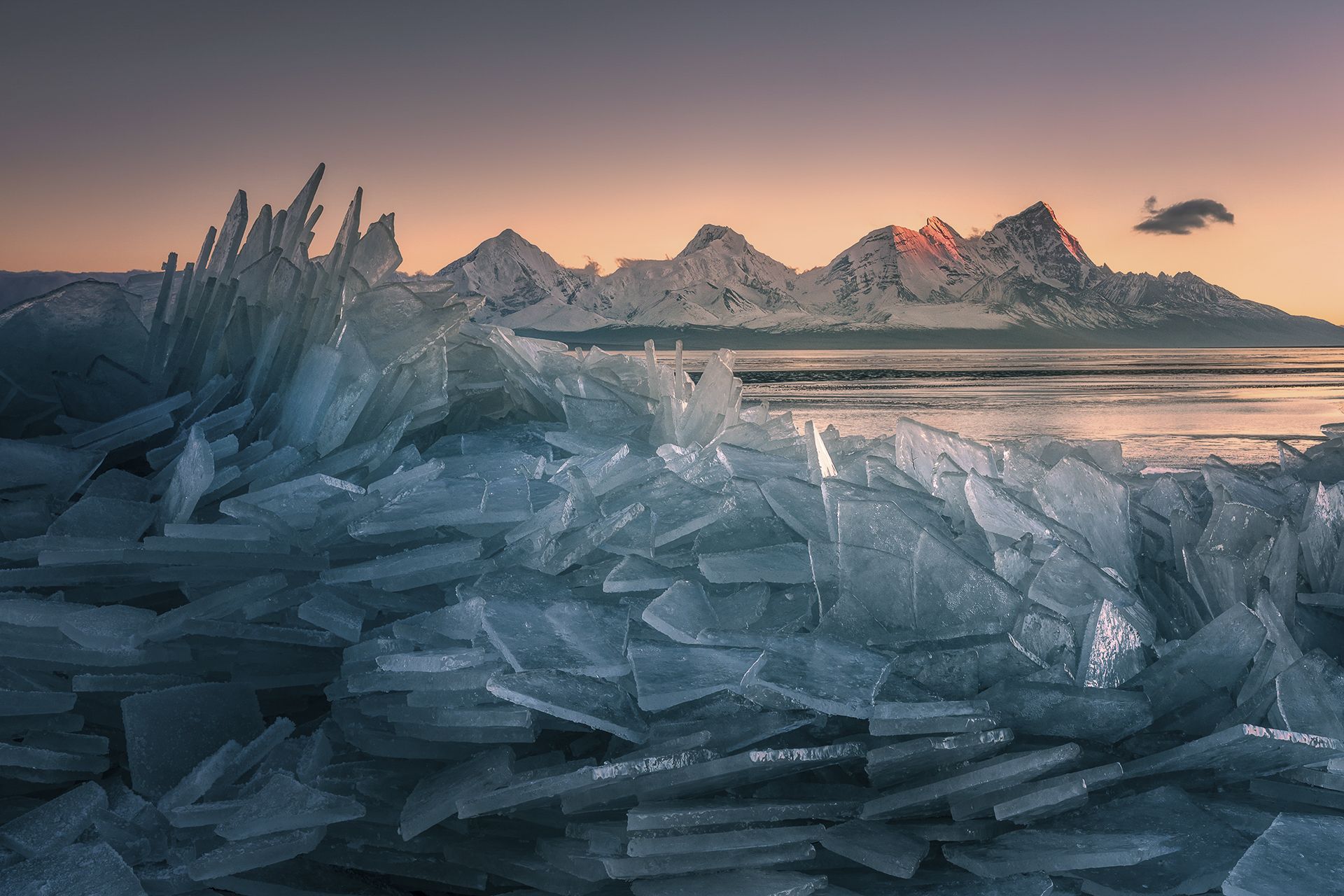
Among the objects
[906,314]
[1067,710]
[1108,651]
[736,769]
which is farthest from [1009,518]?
[906,314]

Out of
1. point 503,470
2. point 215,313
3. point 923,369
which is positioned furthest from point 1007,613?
point 923,369

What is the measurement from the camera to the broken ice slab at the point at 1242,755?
64.4 inches

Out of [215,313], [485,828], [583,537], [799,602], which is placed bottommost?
[485,828]

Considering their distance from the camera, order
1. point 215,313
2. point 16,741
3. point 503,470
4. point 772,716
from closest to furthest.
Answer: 1. point 772,716
2. point 16,741
3. point 503,470
4. point 215,313

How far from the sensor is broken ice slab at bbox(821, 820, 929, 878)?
4.85 feet

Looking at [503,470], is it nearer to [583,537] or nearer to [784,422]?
[583,537]

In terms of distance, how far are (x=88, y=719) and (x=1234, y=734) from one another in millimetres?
2424

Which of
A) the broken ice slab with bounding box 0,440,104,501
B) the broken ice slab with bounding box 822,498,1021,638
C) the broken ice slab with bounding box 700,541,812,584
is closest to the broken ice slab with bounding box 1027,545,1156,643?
the broken ice slab with bounding box 822,498,1021,638

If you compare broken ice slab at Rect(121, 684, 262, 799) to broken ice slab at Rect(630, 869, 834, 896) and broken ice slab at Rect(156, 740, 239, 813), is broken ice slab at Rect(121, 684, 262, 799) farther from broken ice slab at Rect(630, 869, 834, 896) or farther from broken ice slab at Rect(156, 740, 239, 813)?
broken ice slab at Rect(630, 869, 834, 896)

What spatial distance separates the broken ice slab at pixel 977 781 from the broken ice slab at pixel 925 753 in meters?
0.03

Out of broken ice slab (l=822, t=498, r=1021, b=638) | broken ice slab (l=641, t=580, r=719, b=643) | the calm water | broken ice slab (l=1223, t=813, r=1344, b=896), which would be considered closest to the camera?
broken ice slab (l=1223, t=813, r=1344, b=896)

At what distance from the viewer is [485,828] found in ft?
5.45

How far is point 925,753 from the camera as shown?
1.56 meters

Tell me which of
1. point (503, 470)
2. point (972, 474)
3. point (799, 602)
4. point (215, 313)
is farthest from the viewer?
point (215, 313)
